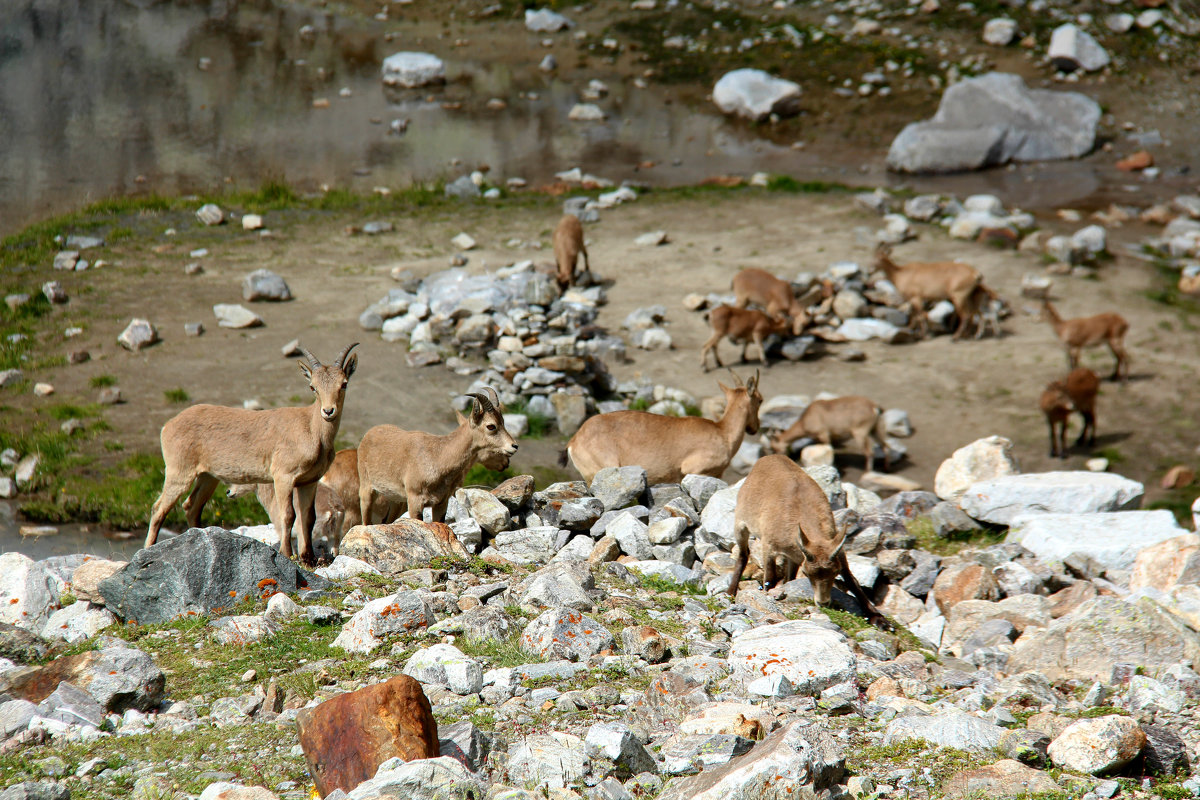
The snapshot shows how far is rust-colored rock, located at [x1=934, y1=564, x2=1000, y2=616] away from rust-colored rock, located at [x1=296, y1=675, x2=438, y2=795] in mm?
5135

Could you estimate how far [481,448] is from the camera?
31.2 feet

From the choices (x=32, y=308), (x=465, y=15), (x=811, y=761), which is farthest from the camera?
(x=465, y=15)

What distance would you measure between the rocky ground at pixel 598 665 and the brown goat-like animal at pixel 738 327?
6127 millimetres

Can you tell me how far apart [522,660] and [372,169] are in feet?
73.2

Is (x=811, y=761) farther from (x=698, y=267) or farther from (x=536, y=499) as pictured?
(x=698, y=267)

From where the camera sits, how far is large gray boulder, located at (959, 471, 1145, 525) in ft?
34.6

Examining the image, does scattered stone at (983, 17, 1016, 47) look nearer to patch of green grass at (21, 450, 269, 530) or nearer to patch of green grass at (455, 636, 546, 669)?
patch of green grass at (21, 450, 269, 530)

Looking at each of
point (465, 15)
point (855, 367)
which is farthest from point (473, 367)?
point (465, 15)

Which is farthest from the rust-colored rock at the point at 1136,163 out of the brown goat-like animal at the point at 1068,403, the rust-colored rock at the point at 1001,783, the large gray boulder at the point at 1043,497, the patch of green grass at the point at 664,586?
the rust-colored rock at the point at 1001,783

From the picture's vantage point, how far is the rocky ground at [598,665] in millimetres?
4883

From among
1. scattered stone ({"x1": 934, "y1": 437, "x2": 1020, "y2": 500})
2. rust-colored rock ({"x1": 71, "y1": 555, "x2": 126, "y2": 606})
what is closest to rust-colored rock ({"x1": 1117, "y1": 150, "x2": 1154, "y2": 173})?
scattered stone ({"x1": 934, "y1": 437, "x2": 1020, "y2": 500})

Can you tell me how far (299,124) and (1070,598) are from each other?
2706cm

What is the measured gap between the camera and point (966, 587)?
334 inches

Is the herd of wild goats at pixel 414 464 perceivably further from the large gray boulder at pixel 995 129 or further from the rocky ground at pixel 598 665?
the large gray boulder at pixel 995 129
